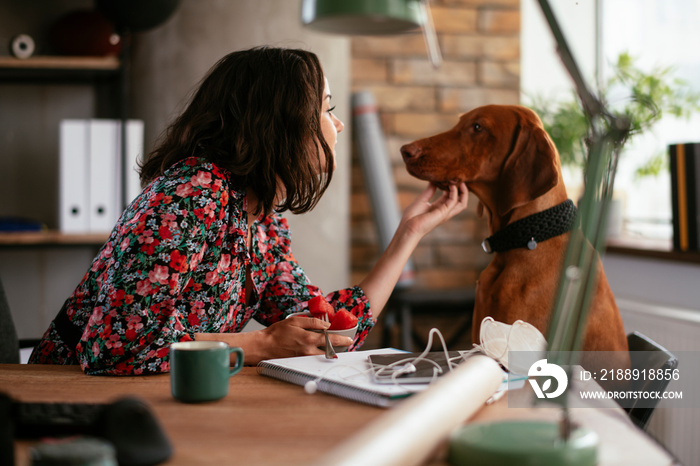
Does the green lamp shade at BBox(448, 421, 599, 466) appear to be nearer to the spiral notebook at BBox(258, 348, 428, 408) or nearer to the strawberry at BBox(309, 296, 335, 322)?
the spiral notebook at BBox(258, 348, 428, 408)

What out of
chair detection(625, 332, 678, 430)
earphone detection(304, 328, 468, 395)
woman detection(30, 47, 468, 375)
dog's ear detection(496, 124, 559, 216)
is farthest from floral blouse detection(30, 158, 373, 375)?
chair detection(625, 332, 678, 430)

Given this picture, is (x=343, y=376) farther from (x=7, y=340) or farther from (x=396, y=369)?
(x=7, y=340)

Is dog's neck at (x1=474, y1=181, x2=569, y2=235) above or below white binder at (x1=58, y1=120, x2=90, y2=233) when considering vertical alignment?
below

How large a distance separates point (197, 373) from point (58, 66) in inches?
78.7

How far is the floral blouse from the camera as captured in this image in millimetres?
1061

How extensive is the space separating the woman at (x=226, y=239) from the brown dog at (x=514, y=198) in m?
0.07

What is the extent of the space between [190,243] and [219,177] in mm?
163

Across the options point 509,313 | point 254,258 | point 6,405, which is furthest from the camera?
point 254,258

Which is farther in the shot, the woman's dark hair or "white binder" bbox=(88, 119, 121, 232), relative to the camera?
"white binder" bbox=(88, 119, 121, 232)

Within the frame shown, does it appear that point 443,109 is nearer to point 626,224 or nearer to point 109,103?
point 626,224

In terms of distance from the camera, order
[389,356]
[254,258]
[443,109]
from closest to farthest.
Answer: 1. [389,356]
2. [254,258]
3. [443,109]

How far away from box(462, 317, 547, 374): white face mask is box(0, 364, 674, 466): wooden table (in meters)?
0.11

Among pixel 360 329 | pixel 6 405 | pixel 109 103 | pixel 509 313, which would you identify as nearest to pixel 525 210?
pixel 509 313

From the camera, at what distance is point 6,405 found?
607 mm
